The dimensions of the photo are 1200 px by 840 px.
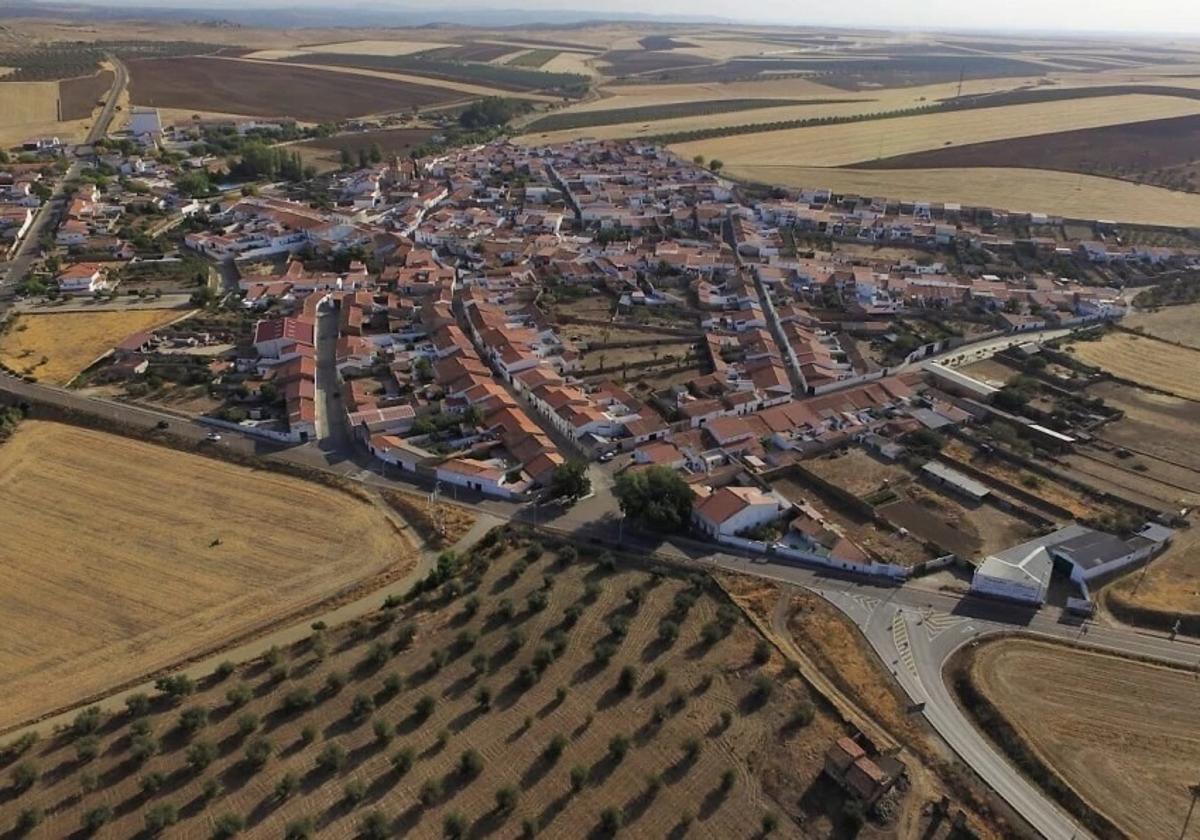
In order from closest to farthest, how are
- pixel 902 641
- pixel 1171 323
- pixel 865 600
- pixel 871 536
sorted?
pixel 902 641 → pixel 865 600 → pixel 871 536 → pixel 1171 323

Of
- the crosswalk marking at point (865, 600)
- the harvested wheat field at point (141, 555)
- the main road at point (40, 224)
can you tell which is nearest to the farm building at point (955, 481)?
the crosswalk marking at point (865, 600)

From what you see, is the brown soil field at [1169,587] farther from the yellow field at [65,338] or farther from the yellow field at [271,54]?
the yellow field at [271,54]

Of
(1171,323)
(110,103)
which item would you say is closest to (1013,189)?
(1171,323)

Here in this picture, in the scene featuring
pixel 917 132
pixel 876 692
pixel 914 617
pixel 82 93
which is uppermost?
pixel 917 132

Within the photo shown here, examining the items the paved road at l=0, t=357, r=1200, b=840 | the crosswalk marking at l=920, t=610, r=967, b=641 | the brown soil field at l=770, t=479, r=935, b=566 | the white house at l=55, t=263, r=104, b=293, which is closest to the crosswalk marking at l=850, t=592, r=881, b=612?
the paved road at l=0, t=357, r=1200, b=840

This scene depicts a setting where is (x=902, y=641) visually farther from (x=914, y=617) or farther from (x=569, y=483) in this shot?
(x=569, y=483)

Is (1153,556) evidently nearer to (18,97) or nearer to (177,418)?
(177,418)

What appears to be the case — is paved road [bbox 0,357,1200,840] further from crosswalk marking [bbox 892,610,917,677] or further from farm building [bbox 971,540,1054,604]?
farm building [bbox 971,540,1054,604]
